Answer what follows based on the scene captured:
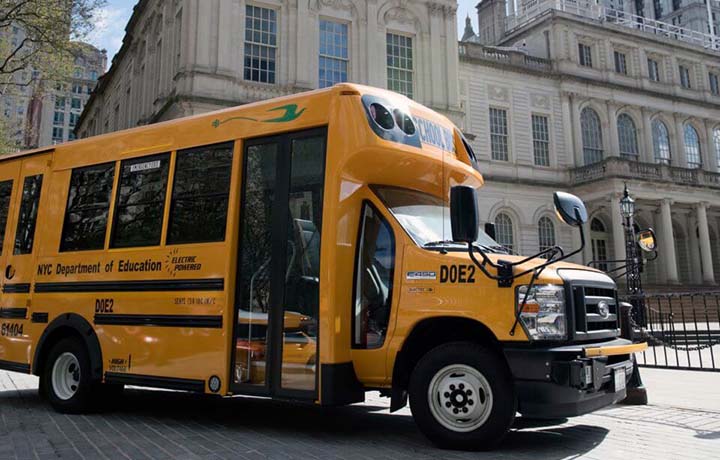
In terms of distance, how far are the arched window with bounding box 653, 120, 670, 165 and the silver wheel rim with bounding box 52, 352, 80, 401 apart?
3957 centimetres

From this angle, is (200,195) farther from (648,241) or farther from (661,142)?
(661,142)

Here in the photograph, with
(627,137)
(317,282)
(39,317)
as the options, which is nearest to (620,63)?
(627,137)

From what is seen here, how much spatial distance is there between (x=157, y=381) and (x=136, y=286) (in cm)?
110

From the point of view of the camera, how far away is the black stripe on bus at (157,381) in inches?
242

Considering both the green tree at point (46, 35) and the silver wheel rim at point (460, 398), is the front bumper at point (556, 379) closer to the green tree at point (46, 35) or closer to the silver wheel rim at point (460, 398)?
the silver wheel rim at point (460, 398)

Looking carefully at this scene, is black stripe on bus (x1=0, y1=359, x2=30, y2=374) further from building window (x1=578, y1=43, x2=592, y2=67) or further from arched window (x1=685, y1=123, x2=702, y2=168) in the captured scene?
arched window (x1=685, y1=123, x2=702, y2=168)

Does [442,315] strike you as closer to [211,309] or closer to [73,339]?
[211,309]

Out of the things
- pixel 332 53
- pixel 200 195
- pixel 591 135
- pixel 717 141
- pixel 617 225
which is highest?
pixel 717 141

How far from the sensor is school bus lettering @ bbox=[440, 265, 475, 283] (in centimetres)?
511

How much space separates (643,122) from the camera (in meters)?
38.8

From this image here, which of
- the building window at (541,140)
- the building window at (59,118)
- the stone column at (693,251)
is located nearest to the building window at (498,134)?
the building window at (541,140)

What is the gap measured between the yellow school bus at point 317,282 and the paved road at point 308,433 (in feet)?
1.43

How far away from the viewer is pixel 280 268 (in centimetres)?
585

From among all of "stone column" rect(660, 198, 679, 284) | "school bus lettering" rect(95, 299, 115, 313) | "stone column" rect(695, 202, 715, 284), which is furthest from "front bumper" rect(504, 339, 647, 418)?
"stone column" rect(695, 202, 715, 284)
